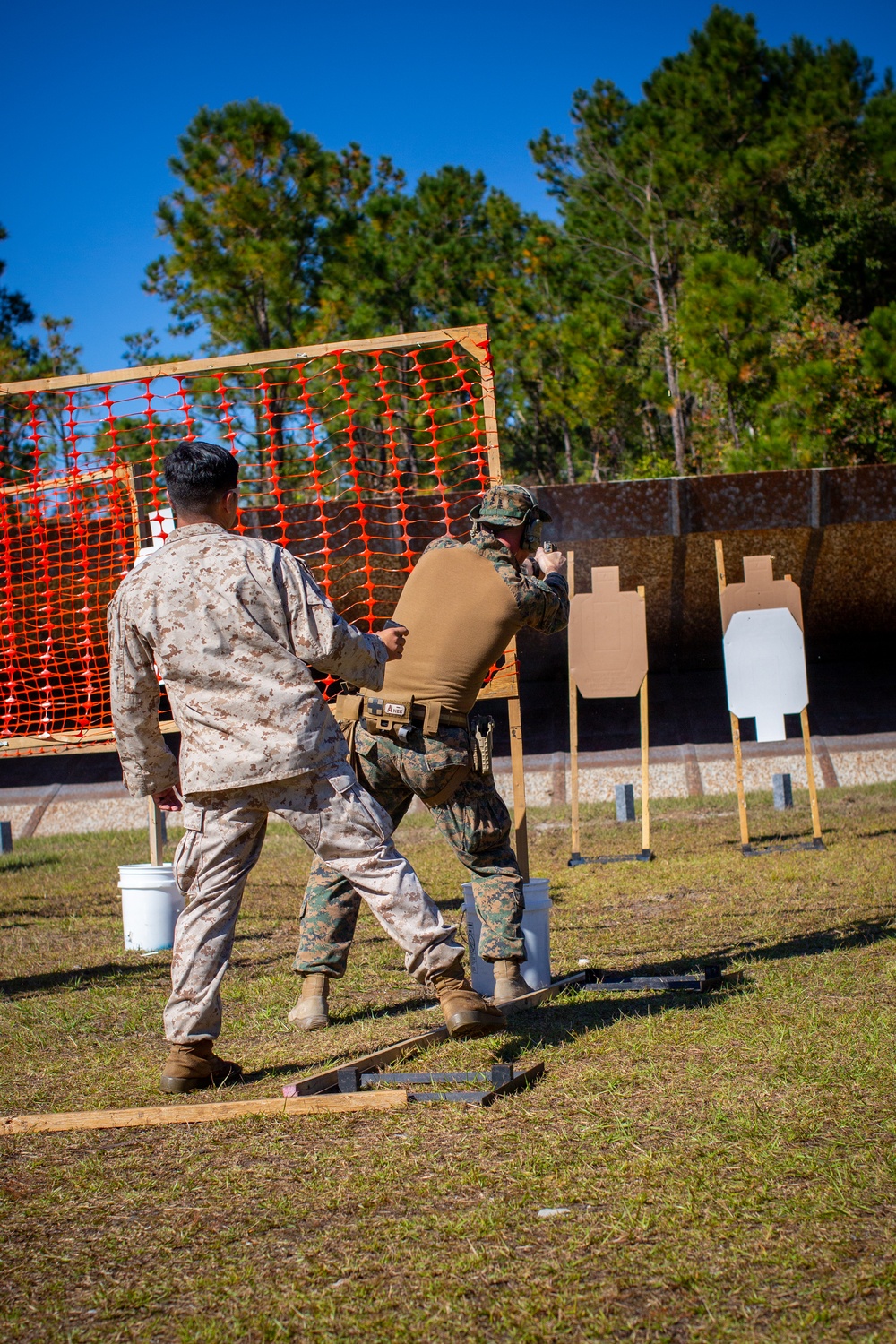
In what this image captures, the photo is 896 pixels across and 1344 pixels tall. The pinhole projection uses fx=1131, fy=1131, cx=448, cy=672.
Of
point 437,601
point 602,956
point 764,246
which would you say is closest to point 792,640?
point 602,956

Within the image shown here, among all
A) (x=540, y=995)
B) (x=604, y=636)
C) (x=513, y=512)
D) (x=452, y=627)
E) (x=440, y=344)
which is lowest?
(x=540, y=995)

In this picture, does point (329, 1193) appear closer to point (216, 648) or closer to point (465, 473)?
point (216, 648)

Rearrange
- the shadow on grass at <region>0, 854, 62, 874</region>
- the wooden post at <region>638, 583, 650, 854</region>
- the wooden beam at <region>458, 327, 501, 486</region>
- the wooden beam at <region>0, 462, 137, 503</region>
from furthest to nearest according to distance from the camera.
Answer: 1. the shadow on grass at <region>0, 854, 62, 874</region>
2. the wooden post at <region>638, 583, 650, 854</region>
3. the wooden beam at <region>0, 462, 137, 503</region>
4. the wooden beam at <region>458, 327, 501, 486</region>

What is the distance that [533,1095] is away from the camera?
9.37 feet

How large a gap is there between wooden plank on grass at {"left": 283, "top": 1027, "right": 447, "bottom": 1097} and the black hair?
155 cm

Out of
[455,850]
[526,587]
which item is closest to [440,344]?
[526,587]

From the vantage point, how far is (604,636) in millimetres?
8055

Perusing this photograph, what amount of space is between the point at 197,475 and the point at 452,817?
56.1 inches

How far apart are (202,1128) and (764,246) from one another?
2324cm

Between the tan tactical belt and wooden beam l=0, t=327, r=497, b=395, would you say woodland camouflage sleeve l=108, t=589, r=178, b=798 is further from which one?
wooden beam l=0, t=327, r=497, b=395

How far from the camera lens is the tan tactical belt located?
3.66 m

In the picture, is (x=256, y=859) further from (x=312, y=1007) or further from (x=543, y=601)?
(x=543, y=601)

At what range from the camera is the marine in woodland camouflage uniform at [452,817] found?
3.69 m

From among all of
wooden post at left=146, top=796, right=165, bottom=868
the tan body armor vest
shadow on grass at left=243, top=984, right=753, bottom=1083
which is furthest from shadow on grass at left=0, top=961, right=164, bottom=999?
the tan body armor vest
